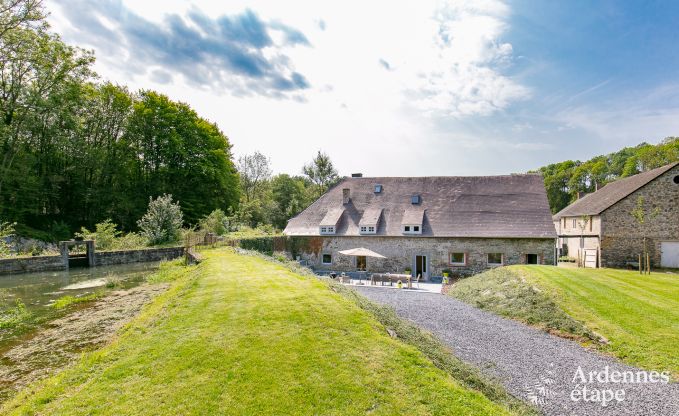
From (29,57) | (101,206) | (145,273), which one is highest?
(29,57)

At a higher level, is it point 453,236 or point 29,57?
point 29,57

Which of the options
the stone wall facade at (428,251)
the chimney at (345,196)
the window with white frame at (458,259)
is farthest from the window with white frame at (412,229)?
the chimney at (345,196)

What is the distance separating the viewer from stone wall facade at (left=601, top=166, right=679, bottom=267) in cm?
2156

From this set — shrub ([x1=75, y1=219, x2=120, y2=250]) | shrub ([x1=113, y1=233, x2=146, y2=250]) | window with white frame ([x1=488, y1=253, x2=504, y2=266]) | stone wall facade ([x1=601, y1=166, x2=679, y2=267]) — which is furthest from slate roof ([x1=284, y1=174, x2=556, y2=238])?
shrub ([x1=75, y1=219, x2=120, y2=250])

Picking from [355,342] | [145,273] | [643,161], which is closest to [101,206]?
[145,273]

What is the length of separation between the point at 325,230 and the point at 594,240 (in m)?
20.0

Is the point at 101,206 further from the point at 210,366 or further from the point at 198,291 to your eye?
the point at 210,366

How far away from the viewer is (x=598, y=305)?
39.0 ft

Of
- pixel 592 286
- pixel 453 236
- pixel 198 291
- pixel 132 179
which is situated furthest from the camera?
pixel 132 179

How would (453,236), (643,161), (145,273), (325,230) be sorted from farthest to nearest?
(643,161) < (325,230) < (453,236) < (145,273)

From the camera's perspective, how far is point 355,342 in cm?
660

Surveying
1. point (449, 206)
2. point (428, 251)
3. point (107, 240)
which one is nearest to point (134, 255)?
point (107, 240)

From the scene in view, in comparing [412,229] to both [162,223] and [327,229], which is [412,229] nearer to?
[327,229]

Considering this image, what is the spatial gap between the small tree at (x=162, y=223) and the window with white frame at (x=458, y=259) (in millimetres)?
23993
